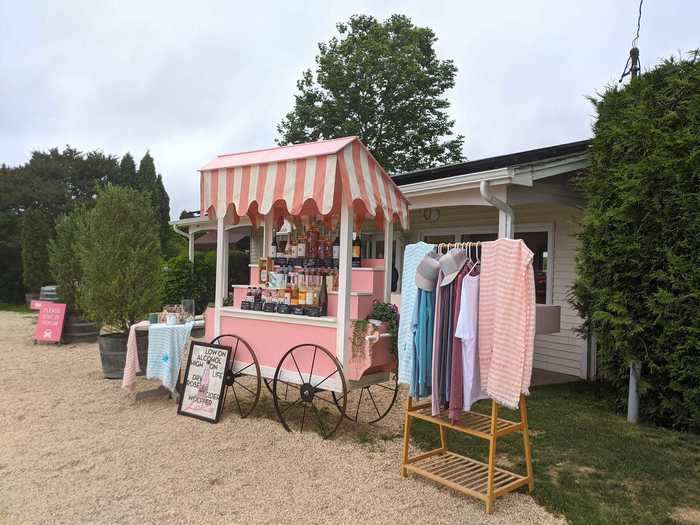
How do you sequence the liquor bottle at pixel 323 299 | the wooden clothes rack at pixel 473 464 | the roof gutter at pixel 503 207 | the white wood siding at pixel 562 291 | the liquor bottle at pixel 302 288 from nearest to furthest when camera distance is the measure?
the wooden clothes rack at pixel 473 464, the liquor bottle at pixel 323 299, the liquor bottle at pixel 302 288, the roof gutter at pixel 503 207, the white wood siding at pixel 562 291

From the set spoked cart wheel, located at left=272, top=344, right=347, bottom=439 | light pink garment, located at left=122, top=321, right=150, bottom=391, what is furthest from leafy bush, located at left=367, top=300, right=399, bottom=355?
light pink garment, located at left=122, top=321, right=150, bottom=391

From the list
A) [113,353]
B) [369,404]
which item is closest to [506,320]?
[369,404]

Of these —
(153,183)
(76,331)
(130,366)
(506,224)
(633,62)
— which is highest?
(153,183)

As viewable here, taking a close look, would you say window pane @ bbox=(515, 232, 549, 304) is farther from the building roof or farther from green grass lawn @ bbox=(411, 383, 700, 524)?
green grass lawn @ bbox=(411, 383, 700, 524)

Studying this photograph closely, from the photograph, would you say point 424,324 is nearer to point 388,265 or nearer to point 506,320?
point 506,320

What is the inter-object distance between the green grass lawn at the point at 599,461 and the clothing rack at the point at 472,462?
0.25 meters

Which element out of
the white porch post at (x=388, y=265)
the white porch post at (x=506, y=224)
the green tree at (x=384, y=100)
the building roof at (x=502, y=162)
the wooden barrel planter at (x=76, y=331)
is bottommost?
the wooden barrel planter at (x=76, y=331)

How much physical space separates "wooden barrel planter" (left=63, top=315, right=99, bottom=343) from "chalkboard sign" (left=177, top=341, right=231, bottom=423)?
5.13 metres

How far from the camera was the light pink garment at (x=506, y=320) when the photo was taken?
2793mm

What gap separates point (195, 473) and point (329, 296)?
5.53 feet

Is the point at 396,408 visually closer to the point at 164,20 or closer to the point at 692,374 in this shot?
the point at 692,374

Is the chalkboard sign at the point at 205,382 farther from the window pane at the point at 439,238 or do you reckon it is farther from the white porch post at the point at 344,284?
the window pane at the point at 439,238

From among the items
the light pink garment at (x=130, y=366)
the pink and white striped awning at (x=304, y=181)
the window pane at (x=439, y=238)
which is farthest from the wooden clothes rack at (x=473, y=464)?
the window pane at (x=439, y=238)

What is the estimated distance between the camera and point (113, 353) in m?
6.21
